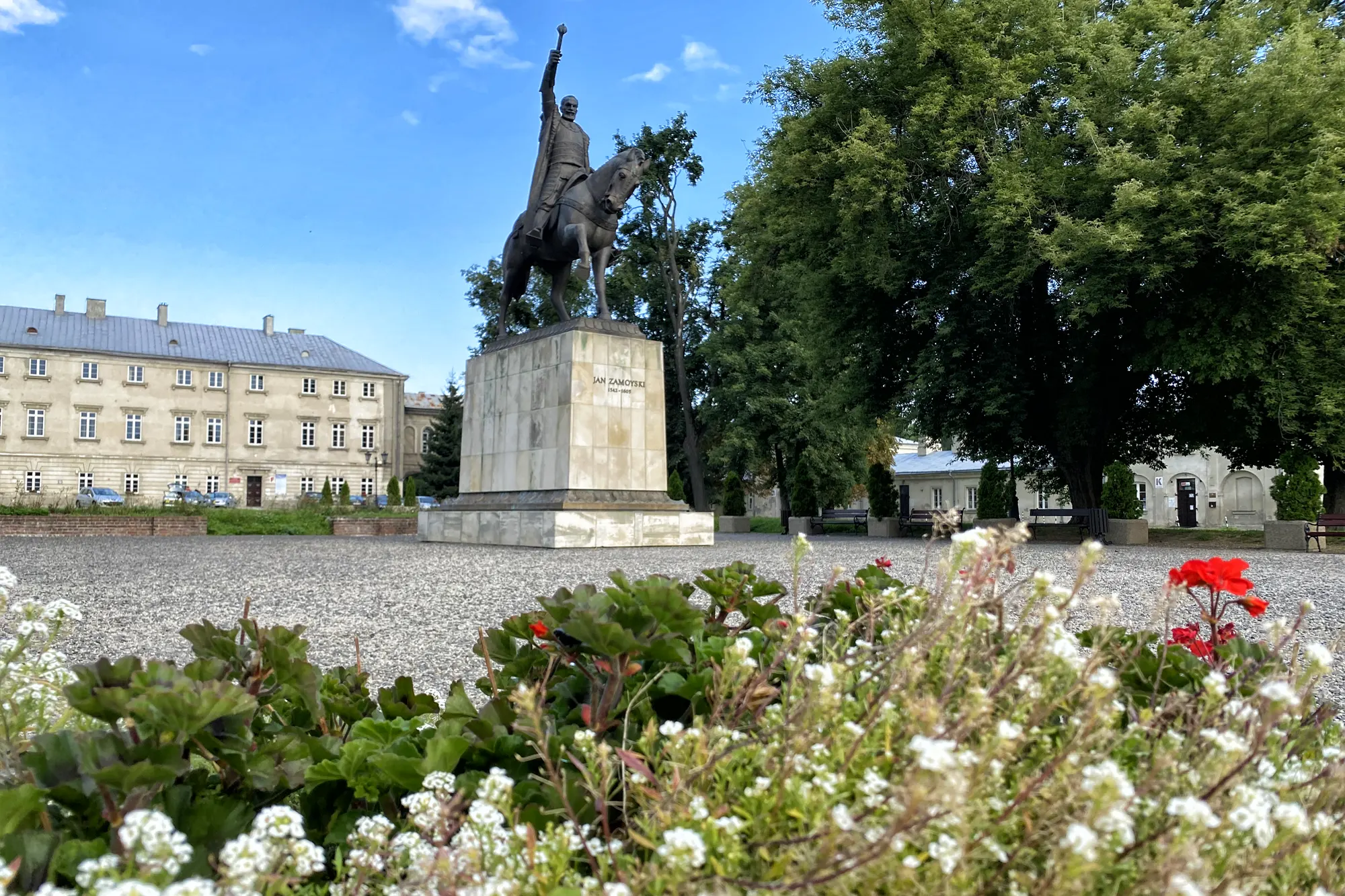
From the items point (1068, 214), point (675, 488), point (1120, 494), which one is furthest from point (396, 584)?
point (675, 488)

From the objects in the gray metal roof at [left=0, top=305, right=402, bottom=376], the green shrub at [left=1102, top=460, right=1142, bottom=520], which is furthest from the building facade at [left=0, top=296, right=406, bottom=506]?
the green shrub at [left=1102, top=460, right=1142, bottom=520]

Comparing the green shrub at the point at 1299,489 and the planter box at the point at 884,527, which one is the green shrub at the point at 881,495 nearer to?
the planter box at the point at 884,527

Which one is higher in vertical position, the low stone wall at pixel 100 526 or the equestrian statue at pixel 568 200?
the equestrian statue at pixel 568 200

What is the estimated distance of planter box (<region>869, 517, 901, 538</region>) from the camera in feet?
88.9

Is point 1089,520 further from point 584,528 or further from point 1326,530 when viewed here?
point 584,528

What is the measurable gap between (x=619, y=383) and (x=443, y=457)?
40.1 meters

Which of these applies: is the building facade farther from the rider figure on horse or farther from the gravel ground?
the gravel ground

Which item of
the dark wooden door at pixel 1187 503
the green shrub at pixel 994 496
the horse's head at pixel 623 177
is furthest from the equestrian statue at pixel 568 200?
the dark wooden door at pixel 1187 503

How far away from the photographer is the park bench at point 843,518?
2969 cm

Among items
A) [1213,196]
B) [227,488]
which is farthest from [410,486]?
[1213,196]

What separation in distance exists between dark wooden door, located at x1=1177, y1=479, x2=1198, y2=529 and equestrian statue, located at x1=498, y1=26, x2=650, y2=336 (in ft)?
144

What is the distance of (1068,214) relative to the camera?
17766 millimetres

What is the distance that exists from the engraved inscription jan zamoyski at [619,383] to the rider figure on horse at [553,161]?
2.86m

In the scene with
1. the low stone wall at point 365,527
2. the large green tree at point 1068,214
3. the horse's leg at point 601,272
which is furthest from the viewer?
the low stone wall at point 365,527
